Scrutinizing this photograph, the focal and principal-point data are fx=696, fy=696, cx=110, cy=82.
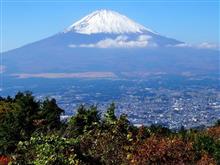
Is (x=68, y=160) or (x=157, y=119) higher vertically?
(x=68, y=160)

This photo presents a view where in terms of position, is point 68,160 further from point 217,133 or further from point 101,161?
point 217,133

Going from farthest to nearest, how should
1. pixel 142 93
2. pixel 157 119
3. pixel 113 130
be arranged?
pixel 142 93, pixel 157 119, pixel 113 130

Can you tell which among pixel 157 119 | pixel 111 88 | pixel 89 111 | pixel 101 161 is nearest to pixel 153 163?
pixel 101 161

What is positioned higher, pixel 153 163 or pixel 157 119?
pixel 153 163

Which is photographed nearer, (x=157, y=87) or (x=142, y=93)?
(x=142, y=93)

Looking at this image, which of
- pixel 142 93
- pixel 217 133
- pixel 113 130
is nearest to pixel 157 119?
pixel 142 93

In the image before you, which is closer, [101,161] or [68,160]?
[68,160]

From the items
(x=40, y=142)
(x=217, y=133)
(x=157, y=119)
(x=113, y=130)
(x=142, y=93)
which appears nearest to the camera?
(x=40, y=142)

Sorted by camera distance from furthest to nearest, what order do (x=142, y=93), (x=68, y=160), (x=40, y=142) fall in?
(x=142, y=93)
(x=40, y=142)
(x=68, y=160)

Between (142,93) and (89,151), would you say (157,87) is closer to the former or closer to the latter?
(142,93)
